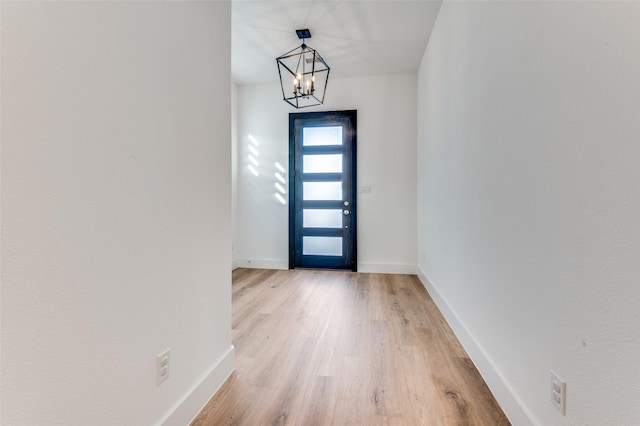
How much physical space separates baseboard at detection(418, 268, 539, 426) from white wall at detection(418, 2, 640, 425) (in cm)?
1

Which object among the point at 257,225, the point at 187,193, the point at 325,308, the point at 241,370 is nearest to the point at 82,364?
the point at 187,193

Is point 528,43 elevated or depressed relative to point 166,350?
elevated

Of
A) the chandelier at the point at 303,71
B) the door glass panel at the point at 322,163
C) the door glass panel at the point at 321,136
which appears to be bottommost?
the door glass panel at the point at 322,163

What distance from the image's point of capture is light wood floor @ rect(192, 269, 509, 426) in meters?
1.45

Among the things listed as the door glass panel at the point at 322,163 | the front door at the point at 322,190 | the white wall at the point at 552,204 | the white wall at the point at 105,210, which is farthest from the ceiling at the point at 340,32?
the white wall at the point at 105,210

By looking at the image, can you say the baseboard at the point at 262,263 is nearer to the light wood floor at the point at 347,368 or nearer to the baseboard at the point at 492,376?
the light wood floor at the point at 347,368

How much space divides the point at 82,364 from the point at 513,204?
5.75 feet

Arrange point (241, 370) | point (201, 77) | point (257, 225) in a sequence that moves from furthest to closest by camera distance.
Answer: point (257, 225), point (241, 370), point (201, 77)

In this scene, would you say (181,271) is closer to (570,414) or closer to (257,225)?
(570,414)

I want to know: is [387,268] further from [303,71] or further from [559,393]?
[559,393]

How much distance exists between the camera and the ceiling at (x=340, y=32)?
2.78 meters

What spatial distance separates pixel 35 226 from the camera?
77 centimetres

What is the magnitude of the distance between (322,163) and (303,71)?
1503 millimetres

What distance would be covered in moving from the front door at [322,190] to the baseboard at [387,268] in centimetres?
17
